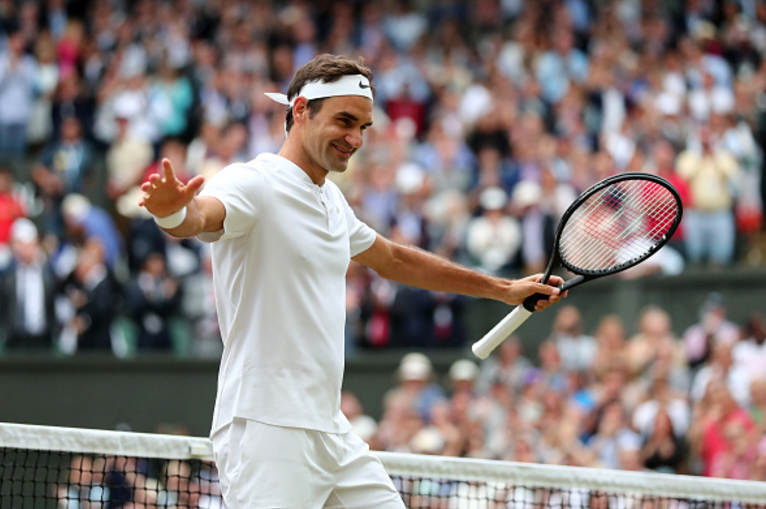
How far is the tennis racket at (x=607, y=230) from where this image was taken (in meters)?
5.13

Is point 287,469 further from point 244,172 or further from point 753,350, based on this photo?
point 753,350

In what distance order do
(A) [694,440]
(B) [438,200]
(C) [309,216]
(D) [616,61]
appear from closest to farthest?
1. (C) [309,216]
2. (A) [694,440]
3. (B) [438,200]
4. (D) [616,61]

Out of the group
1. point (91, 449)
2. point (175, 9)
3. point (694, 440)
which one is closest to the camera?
point (91, 449)

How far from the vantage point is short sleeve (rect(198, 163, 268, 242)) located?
13.6ft

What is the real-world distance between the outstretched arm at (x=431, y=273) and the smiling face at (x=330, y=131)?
68cm

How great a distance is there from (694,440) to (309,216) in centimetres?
615

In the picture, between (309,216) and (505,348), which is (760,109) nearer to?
(505,348)

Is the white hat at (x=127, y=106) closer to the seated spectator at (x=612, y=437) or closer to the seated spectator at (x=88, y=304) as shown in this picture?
the seated spectator at (x=88, y=304)

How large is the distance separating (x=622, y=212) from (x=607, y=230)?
28cm

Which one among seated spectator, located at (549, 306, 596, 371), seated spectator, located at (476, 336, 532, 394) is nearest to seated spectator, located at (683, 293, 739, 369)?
seated spectator, located at (549, 306, 596, 371)

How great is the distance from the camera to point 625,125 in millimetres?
14133

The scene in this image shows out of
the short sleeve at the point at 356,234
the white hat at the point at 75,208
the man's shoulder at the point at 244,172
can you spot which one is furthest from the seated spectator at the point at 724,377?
the white hat at the point at 75,208

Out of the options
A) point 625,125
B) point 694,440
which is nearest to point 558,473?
point 694,440

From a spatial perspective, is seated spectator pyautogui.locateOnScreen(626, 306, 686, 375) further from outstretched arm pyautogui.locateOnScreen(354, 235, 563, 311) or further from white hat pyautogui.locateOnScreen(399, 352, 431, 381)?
outstretched arm pyautogui.locateOnScreen(354, 235, 563, 311)
